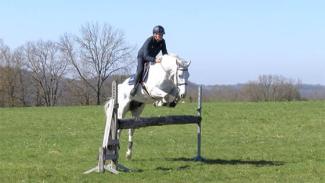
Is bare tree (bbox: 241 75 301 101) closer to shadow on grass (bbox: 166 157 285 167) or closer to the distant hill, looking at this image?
the distant hill

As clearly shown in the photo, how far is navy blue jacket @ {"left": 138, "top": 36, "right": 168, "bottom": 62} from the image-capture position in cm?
1404

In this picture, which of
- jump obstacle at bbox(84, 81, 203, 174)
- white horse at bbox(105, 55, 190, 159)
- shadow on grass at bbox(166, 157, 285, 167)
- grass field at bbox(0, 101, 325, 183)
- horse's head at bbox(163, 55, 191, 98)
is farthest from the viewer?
shadow on grass at bbox(166, 157, 285, 167)

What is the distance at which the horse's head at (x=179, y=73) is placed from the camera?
13.2 metres

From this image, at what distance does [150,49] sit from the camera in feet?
46.6

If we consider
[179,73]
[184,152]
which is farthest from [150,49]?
[184,152]

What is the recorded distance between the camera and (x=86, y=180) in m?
11.9

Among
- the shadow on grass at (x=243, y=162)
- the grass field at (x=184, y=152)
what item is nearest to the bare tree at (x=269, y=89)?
the grass field at (x=184, y=152)

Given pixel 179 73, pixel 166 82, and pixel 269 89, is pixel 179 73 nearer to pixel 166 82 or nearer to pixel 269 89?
pixel 166 82

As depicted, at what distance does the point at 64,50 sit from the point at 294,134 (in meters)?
83.1

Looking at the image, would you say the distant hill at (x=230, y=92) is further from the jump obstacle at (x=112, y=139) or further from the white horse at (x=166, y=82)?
the jump obstacle at (x=112, y=139)

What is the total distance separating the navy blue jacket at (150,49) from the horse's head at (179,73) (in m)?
0.64

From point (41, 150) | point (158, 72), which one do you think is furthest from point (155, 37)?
point (41, 150)

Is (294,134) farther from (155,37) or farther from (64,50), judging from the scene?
(64,50)

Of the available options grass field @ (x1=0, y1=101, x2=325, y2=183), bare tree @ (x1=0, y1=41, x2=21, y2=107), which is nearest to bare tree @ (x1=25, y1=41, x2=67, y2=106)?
bare tree @ (x1=0, y1=41, x2=21, y2=107)
